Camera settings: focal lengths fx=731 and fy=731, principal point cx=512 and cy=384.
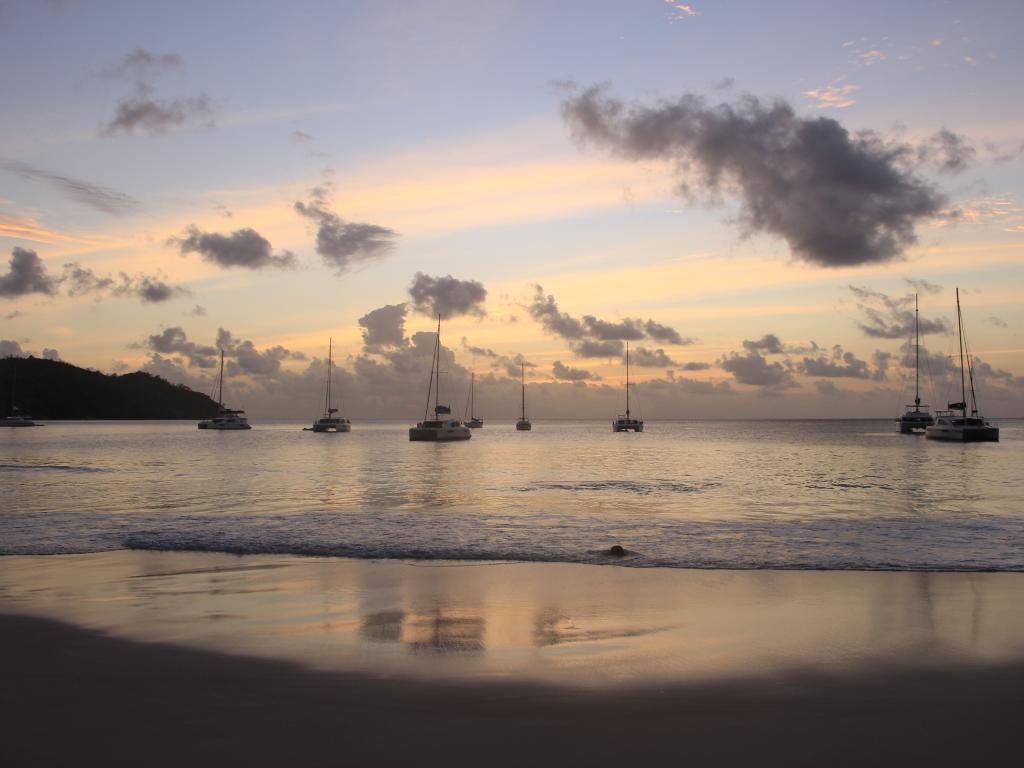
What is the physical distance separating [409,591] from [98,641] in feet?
17.5

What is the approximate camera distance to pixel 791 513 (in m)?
28.8

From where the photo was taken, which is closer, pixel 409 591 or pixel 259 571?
pixel 409 591

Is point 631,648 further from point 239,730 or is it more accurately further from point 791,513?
point 791,513

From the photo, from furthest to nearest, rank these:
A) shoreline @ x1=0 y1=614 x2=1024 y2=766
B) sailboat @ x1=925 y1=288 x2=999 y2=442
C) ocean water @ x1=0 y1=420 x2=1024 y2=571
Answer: sailboat @ x1=925 y1=288 x2=999 y2=442 < ocean water @ x1=0 y1=420 x2=1024 y2=571 < shoreline @ x1=0 y1=614 x2=1024 y2=766

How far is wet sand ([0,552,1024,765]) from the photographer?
7.05 metres

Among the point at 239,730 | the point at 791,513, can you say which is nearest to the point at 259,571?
the point at 239,730

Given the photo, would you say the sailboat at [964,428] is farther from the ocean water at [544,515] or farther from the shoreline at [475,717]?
the shoreline at [475,717]

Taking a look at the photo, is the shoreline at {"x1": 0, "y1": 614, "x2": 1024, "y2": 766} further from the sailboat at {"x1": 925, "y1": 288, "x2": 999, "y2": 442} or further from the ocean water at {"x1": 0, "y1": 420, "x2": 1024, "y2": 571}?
the sailboat at {"x1": 925, "y1": 288, "x2": 999, "y2": 442}

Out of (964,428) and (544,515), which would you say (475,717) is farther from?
(964,428)

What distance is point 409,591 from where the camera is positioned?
14.0 metres

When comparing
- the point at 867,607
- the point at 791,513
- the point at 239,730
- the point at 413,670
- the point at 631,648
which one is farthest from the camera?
the point at 791,513

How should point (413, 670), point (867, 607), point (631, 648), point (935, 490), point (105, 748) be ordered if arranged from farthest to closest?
1. point (935, 490)
2. point (867, 607)
3. point (631, 648)
4. point (413, 670)
5. point (105, 748)

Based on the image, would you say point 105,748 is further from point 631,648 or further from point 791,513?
point 791,513

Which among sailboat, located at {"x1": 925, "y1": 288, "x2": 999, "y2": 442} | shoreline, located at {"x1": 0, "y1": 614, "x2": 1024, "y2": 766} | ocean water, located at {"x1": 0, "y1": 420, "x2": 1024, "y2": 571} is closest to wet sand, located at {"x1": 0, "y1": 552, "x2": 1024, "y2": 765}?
shoreline, located at {"x1": 0, "y1": 614, "x2": 1024, "y2": 766}
